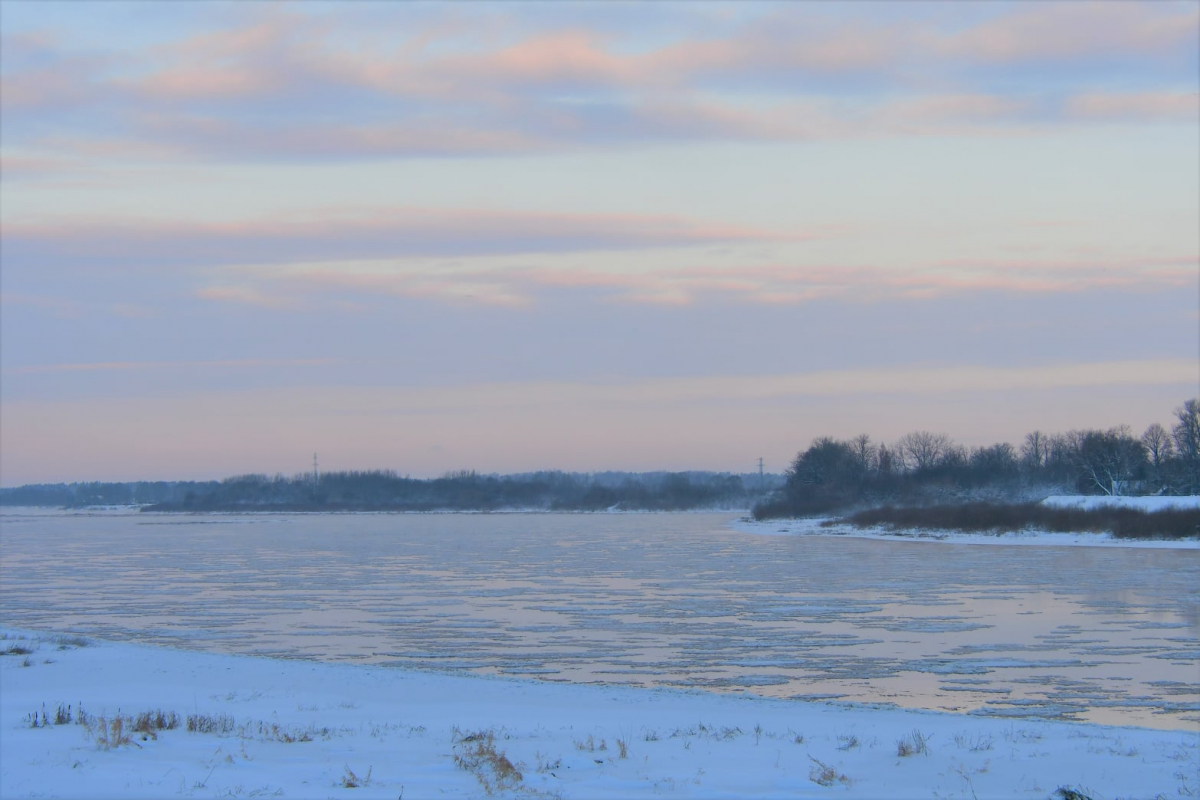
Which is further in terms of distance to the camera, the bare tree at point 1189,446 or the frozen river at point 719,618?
the bare tree at point 1189,446

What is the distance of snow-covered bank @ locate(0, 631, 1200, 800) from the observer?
8.05m

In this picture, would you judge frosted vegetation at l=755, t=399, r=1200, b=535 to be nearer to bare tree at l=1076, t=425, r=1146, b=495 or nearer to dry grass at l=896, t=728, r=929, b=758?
bare tree at l=1076, t=425, r=1146, b=495

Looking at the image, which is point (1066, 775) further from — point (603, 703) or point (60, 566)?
point (60, 566)

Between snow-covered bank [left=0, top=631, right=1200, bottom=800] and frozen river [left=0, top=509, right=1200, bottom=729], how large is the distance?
2563 mm

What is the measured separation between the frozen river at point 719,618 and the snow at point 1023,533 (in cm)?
764

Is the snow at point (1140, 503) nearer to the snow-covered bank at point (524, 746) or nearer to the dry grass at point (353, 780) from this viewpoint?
the snow-covered bank at point (524, 746)

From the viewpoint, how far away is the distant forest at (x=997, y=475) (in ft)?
292

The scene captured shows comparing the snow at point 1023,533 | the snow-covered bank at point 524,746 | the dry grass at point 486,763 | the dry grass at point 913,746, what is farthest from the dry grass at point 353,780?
the snow at point 1023,533

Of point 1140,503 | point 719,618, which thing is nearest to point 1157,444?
point 1140,503

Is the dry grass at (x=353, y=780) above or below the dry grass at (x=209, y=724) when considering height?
above

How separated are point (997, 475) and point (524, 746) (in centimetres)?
10133

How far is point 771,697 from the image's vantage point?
14.0 metres

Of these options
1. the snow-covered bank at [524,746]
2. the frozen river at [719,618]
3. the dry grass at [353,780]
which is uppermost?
the dry grass at [353,780]

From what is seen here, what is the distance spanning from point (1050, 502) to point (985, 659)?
56.5m
